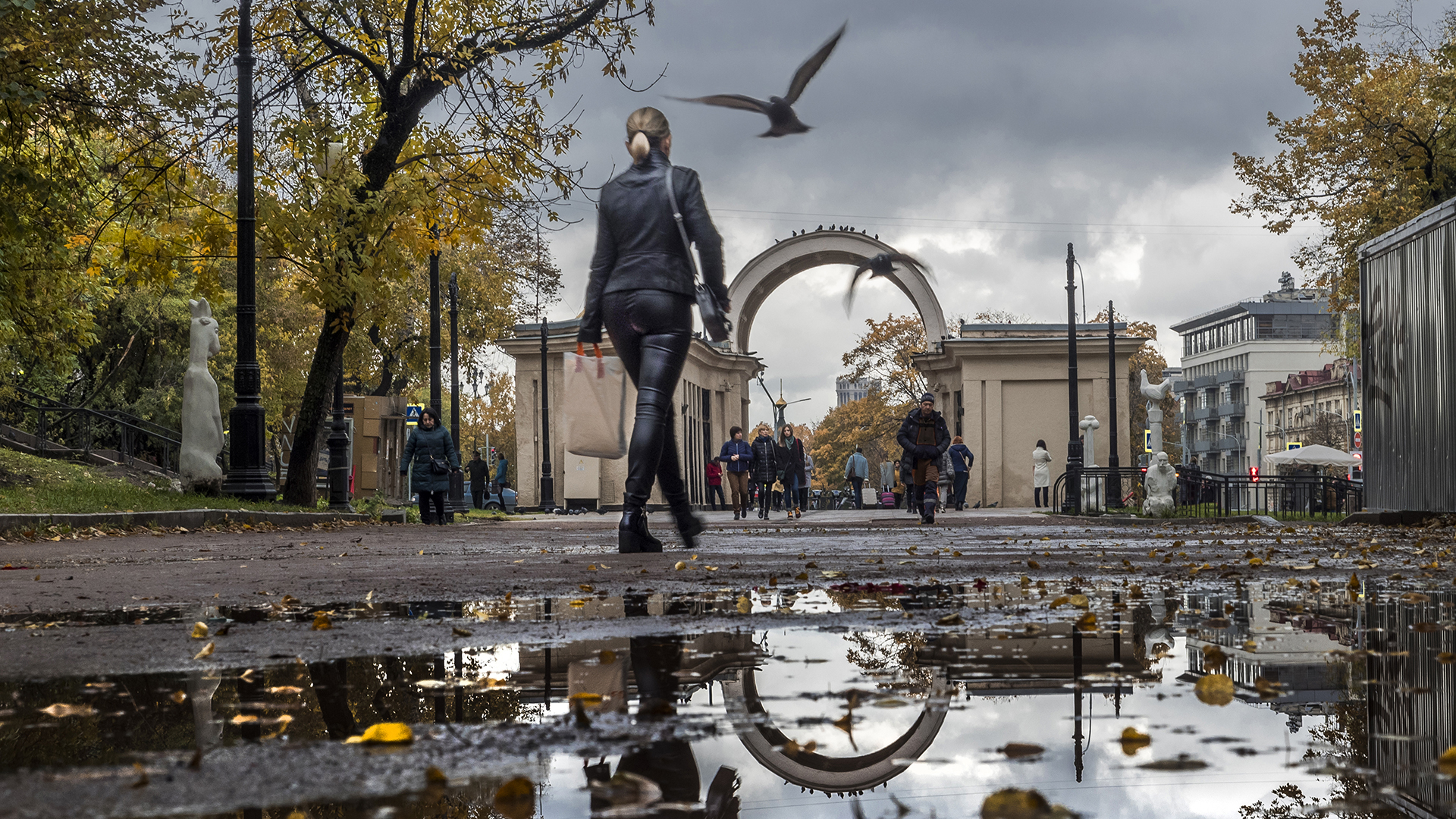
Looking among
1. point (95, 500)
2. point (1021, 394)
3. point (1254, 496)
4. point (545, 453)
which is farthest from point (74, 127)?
point (1021, 394)

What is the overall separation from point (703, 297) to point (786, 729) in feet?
17.9

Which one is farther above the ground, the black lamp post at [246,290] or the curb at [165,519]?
the black lamp post at [246,290]

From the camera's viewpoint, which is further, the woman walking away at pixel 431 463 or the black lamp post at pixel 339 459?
the black lamp post at pixel 339 459

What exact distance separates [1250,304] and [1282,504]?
10655cm

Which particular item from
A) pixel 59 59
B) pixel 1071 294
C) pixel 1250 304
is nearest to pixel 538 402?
pixel 1071 294

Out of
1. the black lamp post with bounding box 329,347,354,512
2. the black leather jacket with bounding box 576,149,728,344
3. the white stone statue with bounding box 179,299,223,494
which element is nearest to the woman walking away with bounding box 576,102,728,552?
the black leather jacket with bounding box 576,149,728,344

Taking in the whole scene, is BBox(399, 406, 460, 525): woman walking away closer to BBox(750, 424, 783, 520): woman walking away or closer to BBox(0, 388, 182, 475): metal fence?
BBox(750, 424, 783, 520): woman walking away

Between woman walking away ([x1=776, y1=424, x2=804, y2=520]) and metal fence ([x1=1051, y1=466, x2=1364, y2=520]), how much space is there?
6060 mm

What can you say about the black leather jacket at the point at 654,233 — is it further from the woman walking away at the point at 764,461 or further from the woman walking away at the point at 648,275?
the woman walking away at the point at 764,461

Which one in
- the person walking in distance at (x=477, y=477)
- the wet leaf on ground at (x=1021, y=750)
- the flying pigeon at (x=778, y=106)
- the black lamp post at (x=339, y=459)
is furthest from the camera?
the person walking in distance at (x=477, y=477)

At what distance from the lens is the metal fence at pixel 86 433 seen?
95.8 ft

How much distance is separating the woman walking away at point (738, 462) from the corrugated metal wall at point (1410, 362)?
12.0m

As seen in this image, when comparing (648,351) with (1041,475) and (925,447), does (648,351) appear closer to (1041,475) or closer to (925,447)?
(925,447)

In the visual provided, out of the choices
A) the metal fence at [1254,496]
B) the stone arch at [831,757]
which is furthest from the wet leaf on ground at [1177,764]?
the metal fence at [1254,496]
